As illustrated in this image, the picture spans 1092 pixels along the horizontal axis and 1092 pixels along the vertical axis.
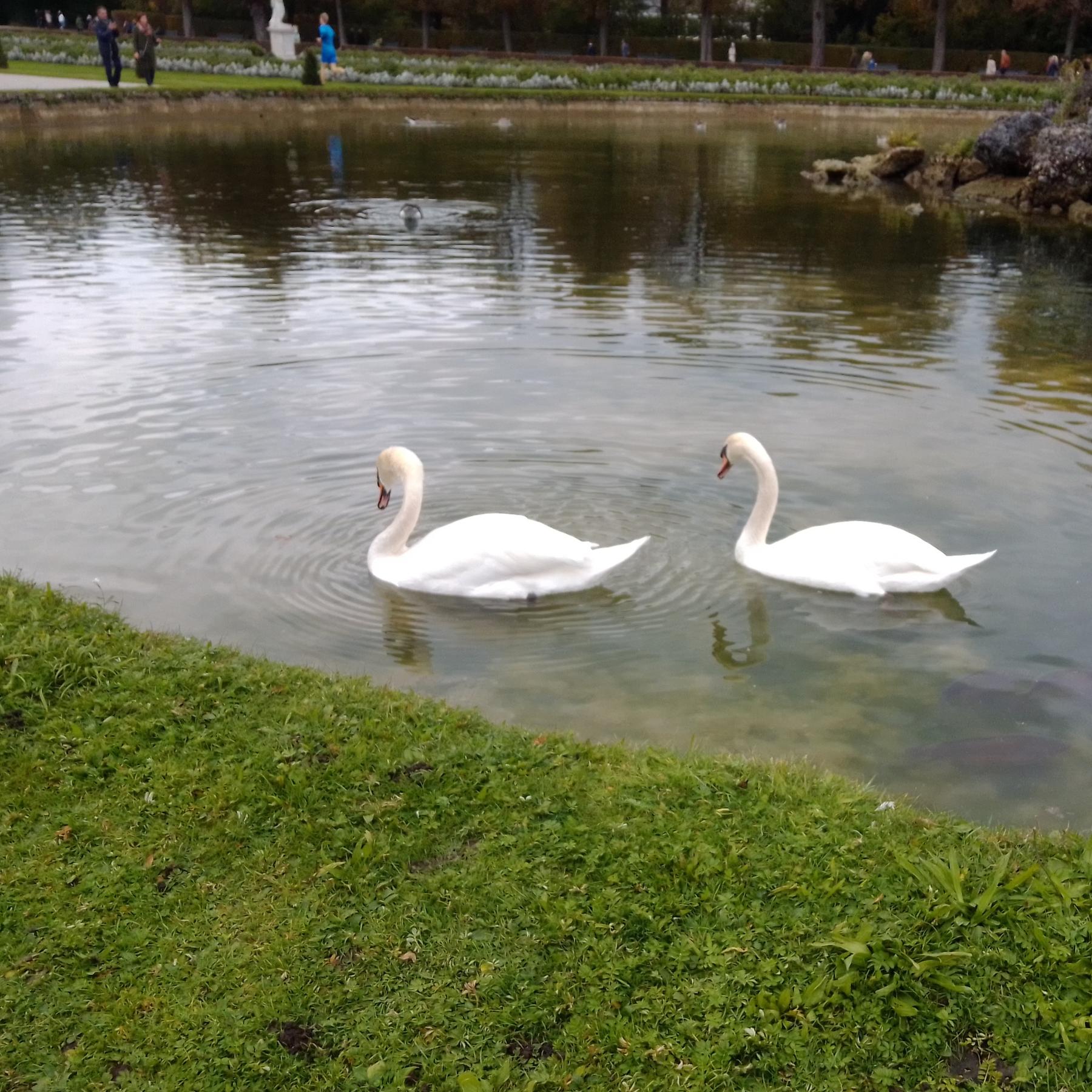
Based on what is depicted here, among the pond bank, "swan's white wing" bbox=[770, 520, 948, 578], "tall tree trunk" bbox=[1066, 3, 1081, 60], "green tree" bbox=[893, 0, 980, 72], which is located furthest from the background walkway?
"tall tree trunk" bbox=[1066, 3, 1081, 60]

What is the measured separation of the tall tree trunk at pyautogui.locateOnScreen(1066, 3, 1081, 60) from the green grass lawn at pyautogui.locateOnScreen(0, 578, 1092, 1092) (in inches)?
2358

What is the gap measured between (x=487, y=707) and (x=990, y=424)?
5.84 m

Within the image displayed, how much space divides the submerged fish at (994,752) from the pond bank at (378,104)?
→ 30769 mm

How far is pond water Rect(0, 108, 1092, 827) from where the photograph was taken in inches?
231

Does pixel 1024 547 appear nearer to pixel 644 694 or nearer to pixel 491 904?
pixel 644 694

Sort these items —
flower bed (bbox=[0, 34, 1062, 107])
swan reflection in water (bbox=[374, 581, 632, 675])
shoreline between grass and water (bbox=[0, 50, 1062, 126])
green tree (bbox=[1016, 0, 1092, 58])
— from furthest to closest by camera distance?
green tree (bbox=[1016, 0, 1092, 58])
flower bed (bbox=[0, 34, 1062, 107])
shoreline between grass and water (bbox=[0, 50, 1062, 126])
swan reflection in water (bbox=[374, 581, 632, 675])

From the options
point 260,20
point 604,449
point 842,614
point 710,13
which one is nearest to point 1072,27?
point 710,13

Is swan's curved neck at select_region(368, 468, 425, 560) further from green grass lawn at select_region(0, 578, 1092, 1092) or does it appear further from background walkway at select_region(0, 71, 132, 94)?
background walkway at select_region(0, 71, 132, 94)

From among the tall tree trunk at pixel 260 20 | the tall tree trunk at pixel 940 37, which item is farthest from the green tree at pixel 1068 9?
the tall tree trunk at pixel 260 20

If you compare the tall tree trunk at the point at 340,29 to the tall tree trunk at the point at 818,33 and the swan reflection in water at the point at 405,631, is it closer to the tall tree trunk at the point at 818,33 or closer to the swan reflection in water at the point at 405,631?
the tall tree trunk at the point at 818,33

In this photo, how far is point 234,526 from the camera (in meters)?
7.58

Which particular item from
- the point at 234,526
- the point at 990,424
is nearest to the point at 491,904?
the point at 234,526

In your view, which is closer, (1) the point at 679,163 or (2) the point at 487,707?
(2) the point at 487,707

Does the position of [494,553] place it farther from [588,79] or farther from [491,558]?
[588,79]
